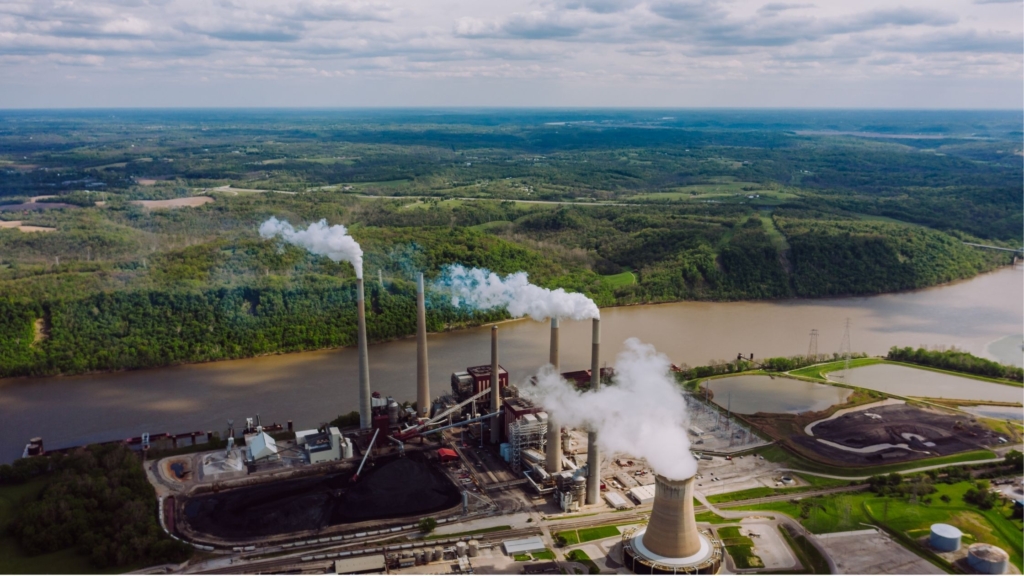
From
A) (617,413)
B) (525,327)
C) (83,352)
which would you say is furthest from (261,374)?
(617,413)

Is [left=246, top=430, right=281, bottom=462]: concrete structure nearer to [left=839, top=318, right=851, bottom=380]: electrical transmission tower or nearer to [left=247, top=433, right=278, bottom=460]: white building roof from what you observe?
[left=247, top=433, right=278, bottom=460]: white building roof

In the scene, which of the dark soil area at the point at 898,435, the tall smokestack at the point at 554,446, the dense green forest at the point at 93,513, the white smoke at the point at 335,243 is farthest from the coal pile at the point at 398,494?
the dark soil area at the point at 898,435

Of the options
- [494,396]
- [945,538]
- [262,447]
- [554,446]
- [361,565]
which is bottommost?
[361,565]

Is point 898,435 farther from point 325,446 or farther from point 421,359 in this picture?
point 325,446

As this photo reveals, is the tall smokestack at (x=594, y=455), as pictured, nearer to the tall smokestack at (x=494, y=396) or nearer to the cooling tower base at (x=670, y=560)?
the cooling tower base at (x=670, y=560)

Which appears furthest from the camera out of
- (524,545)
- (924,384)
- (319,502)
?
(924,384)

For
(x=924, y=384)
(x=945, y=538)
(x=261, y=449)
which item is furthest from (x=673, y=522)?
(x=924, y=384)

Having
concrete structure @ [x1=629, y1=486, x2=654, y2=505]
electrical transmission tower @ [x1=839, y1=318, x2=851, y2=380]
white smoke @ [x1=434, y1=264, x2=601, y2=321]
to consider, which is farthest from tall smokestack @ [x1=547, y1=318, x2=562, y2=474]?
electrical transmission tower @ [x1=839, y1=318, x2=851, y2=380]
